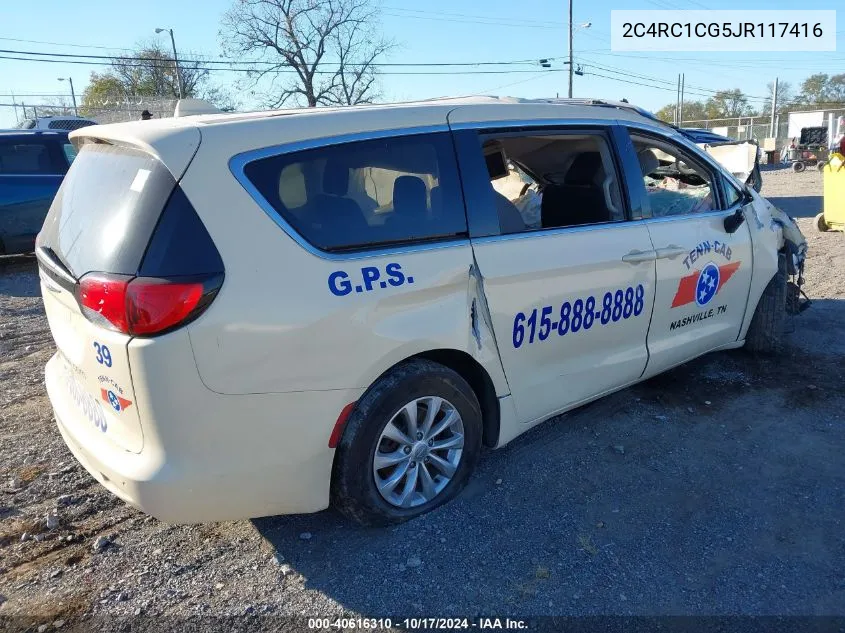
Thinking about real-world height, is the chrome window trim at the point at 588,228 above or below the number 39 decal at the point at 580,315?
above

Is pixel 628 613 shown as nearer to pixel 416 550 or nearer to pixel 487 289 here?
pixel 416 550

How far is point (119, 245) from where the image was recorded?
91.3 inches

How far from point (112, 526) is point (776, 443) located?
3.49 meters

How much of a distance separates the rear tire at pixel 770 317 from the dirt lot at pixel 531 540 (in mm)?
804

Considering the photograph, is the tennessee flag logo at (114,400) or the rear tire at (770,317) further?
the rear tire at (770,317)


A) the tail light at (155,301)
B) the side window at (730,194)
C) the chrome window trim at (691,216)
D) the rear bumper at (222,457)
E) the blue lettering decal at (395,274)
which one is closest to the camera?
the tail light at (155,301)

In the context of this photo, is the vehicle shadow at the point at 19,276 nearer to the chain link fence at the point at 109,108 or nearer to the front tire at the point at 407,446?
the front tire at the point at 407,446

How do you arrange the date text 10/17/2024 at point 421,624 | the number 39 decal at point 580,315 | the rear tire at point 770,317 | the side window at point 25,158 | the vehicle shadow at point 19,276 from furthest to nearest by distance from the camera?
the side window at point 25,158
the vehicle shadow at point 19,276
the rear tire at point 770,317
the number 39 decal at point 580,315
the date text 10/17/2024 at point 421,624

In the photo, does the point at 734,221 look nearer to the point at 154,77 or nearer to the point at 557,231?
the point at 557,231

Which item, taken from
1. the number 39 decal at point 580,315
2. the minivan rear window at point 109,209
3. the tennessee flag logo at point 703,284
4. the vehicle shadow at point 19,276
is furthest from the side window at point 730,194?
the vehicle shadow at point 19,276

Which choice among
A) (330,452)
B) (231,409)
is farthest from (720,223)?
(231,409)

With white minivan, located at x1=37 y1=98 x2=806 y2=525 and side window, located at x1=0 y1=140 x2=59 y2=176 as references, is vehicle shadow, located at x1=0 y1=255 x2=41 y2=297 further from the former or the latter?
white minivan, located at x1=37 y1=98 x2=806 y2=525

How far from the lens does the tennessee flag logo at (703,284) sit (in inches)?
151

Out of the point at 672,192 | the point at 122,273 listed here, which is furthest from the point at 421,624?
the point at 672,192
